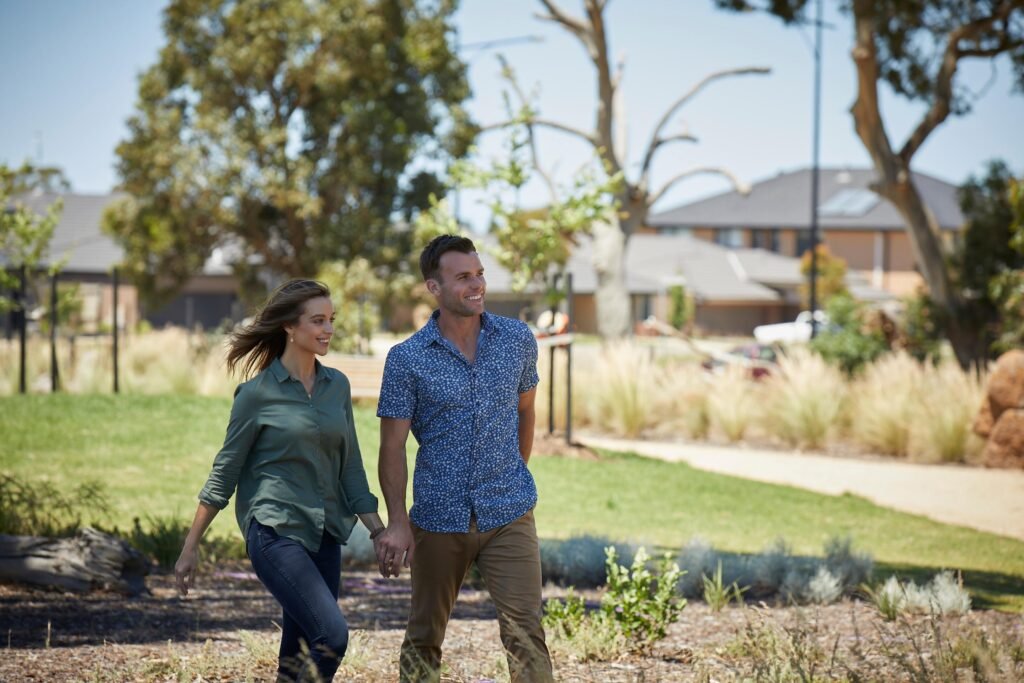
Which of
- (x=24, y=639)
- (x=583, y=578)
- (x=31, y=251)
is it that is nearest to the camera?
(x=24, y=639)

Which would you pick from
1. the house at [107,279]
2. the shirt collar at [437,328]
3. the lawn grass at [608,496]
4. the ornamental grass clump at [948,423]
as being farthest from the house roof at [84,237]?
the shirt collar at [437,328]

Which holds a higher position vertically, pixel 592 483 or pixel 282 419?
pixel 282 419

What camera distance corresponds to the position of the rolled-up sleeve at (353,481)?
4160 millimetres

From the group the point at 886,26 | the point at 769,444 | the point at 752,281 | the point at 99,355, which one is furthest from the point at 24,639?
the point at 752,281

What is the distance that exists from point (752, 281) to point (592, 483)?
2063 inches

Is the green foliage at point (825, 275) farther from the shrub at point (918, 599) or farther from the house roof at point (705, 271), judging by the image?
the shrub at point (918, 599)

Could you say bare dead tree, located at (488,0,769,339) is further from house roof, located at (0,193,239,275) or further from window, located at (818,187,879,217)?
window, located at (818,187,879,217)

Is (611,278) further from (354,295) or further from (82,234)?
(82,234)

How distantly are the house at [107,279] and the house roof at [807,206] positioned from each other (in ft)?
113

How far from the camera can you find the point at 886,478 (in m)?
13.5

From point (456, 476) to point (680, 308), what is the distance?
A: 168ft

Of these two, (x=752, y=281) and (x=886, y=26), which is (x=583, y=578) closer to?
(x=886, y=26)

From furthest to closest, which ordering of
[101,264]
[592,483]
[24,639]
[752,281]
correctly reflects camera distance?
[752,281], [101,264], [592,483], [24,639]

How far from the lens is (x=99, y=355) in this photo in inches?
784
